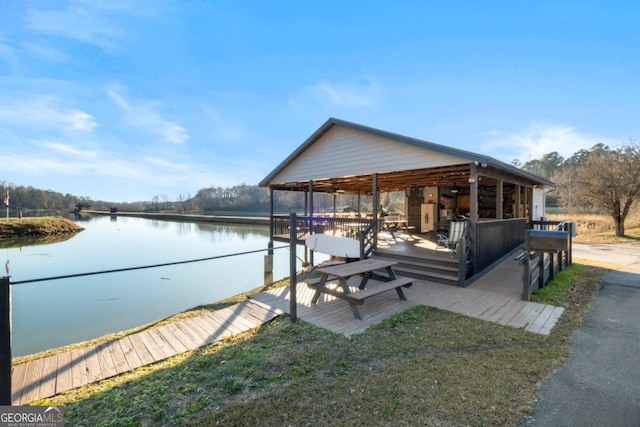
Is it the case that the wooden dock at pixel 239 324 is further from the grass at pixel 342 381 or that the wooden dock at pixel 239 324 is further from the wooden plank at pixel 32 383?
the grass at pixel 342 381

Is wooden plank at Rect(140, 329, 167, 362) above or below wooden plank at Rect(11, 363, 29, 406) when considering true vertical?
above

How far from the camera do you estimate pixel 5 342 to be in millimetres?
1904

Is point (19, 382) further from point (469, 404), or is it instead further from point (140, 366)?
point (469, 404)

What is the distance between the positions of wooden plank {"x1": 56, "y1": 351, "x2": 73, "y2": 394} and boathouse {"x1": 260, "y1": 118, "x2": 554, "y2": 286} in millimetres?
5420

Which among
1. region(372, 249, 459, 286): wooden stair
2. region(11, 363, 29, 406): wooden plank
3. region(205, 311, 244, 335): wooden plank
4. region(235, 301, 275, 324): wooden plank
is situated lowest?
region(11, 363, 29, 406): wooden plank

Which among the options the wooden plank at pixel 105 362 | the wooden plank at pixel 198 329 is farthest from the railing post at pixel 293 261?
the wooden plank at pixel 105 362

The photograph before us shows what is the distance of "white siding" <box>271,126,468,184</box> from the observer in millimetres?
6609

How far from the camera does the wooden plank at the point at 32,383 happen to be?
8.64ft

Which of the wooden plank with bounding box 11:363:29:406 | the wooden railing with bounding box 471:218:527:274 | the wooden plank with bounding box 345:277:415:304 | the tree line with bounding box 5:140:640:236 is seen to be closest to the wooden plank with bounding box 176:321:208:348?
the wooden plank with bounding box 11:363:29:406

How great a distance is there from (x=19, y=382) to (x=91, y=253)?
18.7 meters

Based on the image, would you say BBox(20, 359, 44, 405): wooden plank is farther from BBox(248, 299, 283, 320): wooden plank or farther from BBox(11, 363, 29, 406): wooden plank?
BBox(248, 299, 283, 320): wooden plank

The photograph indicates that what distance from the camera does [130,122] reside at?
17.6m

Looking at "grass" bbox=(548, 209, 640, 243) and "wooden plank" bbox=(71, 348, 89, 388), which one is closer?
"wooden plank" bbox=(71, 348, 89, 388)

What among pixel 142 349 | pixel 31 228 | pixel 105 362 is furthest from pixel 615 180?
pixel 31 228
